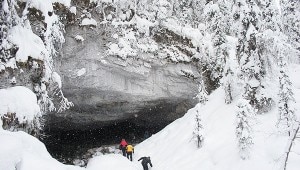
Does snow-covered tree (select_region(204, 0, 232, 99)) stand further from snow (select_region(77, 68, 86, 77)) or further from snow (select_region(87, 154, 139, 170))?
snow (select_region(77, 68, 86, 77))

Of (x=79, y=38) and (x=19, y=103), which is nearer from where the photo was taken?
(x=19, y=103)

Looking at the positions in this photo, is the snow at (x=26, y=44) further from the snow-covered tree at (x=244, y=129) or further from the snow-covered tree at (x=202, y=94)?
the snow-covered tree at (x=202, y=94)

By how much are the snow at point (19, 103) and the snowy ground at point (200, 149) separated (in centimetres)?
263

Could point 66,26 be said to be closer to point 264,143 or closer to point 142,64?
point 142,64

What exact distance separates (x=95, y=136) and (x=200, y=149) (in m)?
11.7

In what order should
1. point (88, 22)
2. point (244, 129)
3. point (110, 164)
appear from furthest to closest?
point (88, 22), point (110, 164), point (244, 129)

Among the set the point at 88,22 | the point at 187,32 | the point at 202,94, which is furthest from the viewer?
the point at 187,32

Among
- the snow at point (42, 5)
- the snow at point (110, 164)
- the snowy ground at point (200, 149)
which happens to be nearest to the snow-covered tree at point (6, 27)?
the snow at point (42, 5)

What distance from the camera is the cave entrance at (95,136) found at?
23188 mm

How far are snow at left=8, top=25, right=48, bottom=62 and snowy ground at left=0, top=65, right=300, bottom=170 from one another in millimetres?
5106

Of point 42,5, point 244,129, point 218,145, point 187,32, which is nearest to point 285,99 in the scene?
point 244,129

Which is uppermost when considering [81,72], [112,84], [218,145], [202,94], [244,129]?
[81,72]

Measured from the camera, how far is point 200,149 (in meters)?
14.5

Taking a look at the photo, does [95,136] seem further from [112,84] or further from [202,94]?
[202,94]
